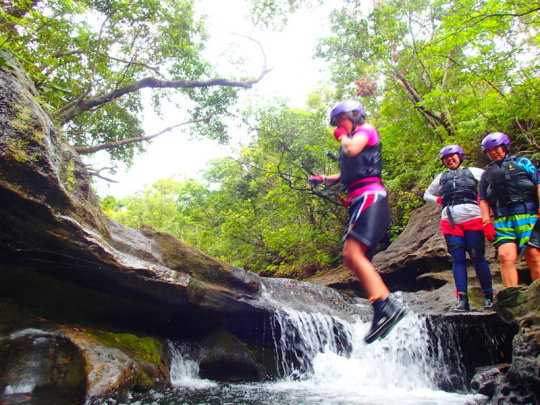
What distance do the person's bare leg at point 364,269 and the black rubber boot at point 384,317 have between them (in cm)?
5

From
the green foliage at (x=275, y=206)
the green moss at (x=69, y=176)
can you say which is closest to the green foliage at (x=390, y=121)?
the green foliage at (x=275, y=206)

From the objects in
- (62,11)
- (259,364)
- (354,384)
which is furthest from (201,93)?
(354,384)

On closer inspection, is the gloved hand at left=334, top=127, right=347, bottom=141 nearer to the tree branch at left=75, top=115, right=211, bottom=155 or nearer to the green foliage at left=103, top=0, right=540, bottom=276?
the green foliage at left=103, top=0, right=540, bottom=276

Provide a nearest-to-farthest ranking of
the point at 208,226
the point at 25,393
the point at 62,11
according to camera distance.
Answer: the point at 25,393
the point at 62,11
the point at 208,226

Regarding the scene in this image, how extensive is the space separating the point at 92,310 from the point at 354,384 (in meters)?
4.37

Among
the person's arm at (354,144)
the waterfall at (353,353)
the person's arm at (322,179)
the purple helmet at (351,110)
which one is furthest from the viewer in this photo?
the waterfall at (353,353)

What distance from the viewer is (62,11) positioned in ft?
32.5

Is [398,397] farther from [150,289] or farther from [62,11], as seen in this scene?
[62,11]

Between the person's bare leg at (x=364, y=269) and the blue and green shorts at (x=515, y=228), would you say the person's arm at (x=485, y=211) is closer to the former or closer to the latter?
the blue and green shorts at (x=515, y=228)

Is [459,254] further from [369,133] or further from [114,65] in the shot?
[114,65]

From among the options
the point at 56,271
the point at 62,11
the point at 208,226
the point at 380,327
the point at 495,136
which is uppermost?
the point at 62,11

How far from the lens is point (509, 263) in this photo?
14.4 feet

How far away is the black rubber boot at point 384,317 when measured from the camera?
2.43 m

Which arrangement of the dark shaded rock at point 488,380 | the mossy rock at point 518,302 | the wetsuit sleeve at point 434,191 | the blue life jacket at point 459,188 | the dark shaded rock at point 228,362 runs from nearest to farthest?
the mossy rock at point 518,302, the dark shaded rock at point 488,380, the blue life jacket at point 459,188, the wetsuit sleeve at point 434,191, the dark shaded rock at point 228,362
